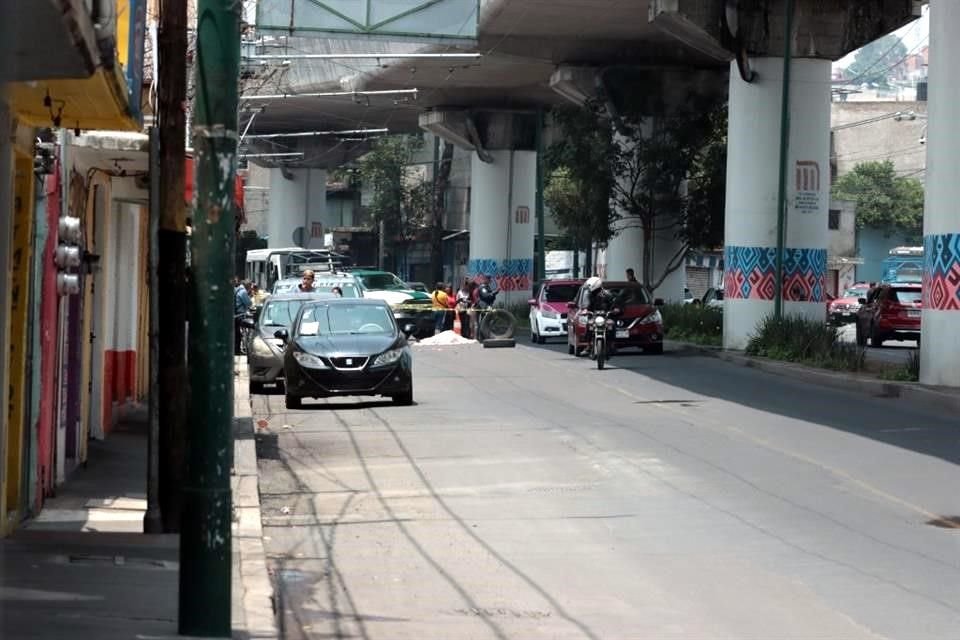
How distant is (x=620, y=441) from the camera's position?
19.0 metres

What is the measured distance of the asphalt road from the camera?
977 centimetres

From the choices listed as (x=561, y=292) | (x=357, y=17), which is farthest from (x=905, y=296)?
(x=357, y=17)

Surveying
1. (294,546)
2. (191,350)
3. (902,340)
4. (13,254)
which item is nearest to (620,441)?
(294,546)

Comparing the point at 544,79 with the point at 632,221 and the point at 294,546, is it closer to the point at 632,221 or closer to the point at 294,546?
the point at 632,221

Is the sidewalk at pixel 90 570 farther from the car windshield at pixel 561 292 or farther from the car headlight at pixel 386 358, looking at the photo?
the car windshield at pixel 561 292

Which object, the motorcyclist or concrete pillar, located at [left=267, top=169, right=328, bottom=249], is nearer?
the motorcyclist

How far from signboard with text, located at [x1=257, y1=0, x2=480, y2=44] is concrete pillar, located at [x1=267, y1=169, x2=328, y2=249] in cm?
4050

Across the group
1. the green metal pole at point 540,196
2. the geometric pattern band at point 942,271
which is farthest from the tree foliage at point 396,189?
the geometric pattern band at point 942,271

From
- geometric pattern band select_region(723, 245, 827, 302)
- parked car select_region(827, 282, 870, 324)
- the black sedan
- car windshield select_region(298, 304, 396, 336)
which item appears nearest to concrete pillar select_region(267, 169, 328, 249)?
parked car select_region(827, 282, 870, 324)

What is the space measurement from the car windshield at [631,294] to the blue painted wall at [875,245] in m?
61.3

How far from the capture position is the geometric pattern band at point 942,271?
25047mm

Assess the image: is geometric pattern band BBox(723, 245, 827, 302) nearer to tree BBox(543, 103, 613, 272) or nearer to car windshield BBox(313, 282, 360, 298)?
car windshield BBox(313, 282, 360, 298)

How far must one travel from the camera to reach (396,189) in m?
87.2

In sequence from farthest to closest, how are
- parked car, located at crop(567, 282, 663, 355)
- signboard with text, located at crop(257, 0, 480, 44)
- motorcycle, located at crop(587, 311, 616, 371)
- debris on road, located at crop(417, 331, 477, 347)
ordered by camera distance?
debris on road, located at crop(417, 331, 477, 347) → signboard with text, located at crop(257, 0, 480, 44) → parked car, located at crop(567, 282, 663, 355) → motorcycle, located at crop(587, 311, 616, 371)
